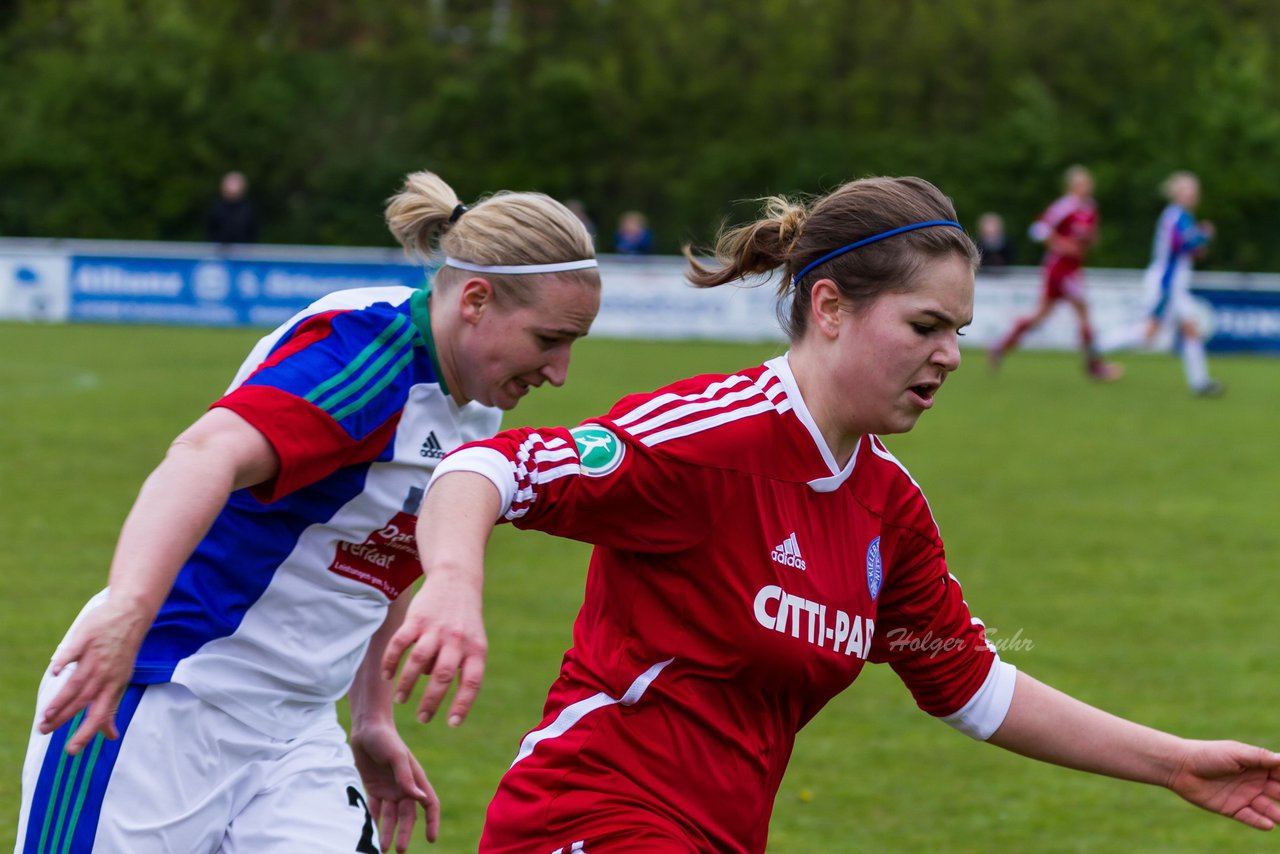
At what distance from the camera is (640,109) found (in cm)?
3309

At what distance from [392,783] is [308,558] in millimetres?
779

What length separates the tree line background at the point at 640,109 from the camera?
31.6 metres

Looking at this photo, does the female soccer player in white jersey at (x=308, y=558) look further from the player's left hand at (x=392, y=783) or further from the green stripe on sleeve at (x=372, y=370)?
the player's left hand at (x=392, y=783)

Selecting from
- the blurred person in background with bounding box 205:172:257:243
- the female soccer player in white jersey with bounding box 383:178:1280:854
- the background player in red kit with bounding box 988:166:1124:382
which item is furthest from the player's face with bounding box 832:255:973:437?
the blurred person in background with bounding box 205:172:257:243

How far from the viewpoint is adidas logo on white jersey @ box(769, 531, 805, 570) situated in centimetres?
258

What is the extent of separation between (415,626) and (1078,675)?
4.86 meters

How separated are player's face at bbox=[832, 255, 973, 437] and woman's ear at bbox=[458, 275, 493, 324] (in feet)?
2.66

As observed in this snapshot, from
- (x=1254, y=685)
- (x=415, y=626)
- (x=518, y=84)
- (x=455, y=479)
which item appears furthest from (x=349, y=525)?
(x=518, y=84)

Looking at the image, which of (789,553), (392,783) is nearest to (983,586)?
(392,783)

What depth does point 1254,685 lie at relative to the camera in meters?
6.38

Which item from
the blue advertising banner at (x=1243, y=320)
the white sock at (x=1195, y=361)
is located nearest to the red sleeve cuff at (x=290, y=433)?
the white sock at (x=1195, y=361)

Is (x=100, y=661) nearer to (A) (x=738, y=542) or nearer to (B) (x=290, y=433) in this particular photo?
(B) (x=290, y=433)

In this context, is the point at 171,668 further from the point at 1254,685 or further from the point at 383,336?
the point at 1254,685

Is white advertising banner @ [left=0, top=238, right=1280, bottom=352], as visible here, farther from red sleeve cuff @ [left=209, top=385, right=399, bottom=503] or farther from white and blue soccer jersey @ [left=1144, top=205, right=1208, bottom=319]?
red sleeve cuff @ [left=209, top=385, right=399, bottom=503]
